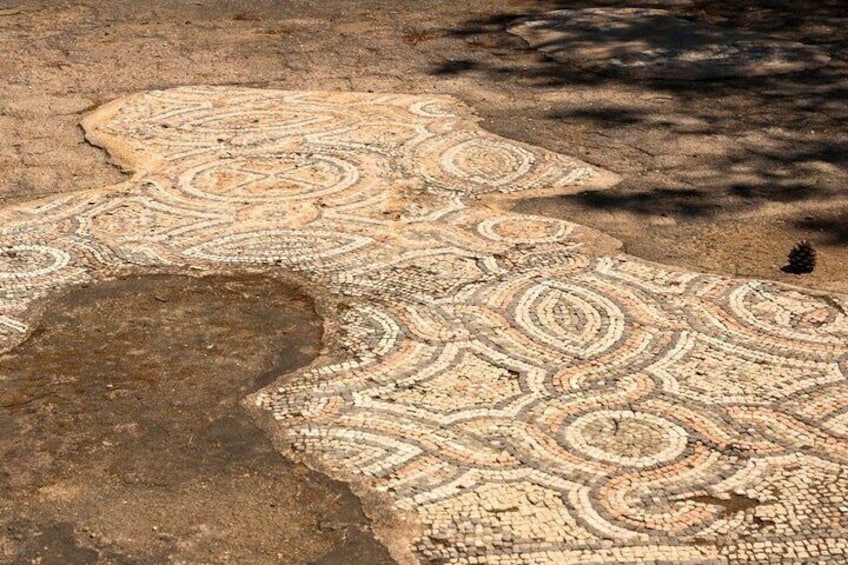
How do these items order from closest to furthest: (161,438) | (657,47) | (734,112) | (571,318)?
1. (161,438)
2. (571,318)
3. (734,112)
4. (657,47)

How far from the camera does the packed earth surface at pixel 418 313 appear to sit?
3428mm

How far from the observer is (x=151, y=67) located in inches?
309

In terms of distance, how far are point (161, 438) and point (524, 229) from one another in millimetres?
2073

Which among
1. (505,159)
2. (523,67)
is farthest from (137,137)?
(523,67)

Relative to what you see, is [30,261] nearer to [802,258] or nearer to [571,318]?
[571,318]

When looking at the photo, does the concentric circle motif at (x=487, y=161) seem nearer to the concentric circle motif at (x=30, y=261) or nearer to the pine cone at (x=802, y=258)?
the pine cone at (x=802, y=258)

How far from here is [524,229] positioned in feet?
17.8

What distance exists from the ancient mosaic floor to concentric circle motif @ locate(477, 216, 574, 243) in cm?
1

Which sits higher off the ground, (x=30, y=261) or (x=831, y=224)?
(x=30, y=261)

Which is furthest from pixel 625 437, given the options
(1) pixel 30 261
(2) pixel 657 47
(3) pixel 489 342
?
(2) pixel 657 47

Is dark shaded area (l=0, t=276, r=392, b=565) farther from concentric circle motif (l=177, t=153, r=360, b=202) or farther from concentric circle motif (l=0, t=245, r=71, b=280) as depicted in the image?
concentric circle motif (l=177, t=153, r=360, b=202)

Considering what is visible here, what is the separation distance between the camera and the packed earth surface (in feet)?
11.2

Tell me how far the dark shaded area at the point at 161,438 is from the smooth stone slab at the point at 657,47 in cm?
367

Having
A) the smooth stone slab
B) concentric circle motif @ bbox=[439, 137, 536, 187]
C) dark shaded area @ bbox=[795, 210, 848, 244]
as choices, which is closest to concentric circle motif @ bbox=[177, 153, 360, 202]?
concentric circle motif @ bbox=[439, 137, 536, 187]
